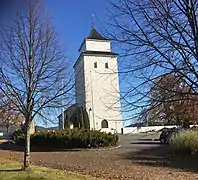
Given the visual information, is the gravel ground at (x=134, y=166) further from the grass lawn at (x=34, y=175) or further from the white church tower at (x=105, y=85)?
the white church tower at (x=105, y=85)

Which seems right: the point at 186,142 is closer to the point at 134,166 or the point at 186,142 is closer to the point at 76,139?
the point at 134,166

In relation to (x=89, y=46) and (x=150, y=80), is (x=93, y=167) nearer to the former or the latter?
(x=150, y=80)

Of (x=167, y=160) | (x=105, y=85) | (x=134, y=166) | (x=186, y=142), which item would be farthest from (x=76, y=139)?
(x=105, y=85)

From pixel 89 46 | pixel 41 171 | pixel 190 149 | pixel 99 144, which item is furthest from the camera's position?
pixel 89 46

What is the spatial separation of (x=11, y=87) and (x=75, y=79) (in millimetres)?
2586

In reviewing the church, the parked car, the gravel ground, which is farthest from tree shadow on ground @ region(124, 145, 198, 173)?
the church

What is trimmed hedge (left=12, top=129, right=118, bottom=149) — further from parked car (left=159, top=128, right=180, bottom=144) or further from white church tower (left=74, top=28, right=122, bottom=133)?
white church tower (left=74, top=28, right=122, bottom=133)

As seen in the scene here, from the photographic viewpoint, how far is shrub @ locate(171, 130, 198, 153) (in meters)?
20.2

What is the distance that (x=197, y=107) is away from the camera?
8414 mm

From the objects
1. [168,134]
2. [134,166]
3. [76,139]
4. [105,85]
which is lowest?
[134,166]

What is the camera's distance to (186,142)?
20.6 m

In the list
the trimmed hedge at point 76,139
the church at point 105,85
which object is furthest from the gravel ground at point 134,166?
the trimmed hedge at point 76,139

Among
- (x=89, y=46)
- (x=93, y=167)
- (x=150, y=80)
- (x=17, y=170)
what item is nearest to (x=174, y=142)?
(x=93, y=167)

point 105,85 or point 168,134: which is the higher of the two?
point 105,85
